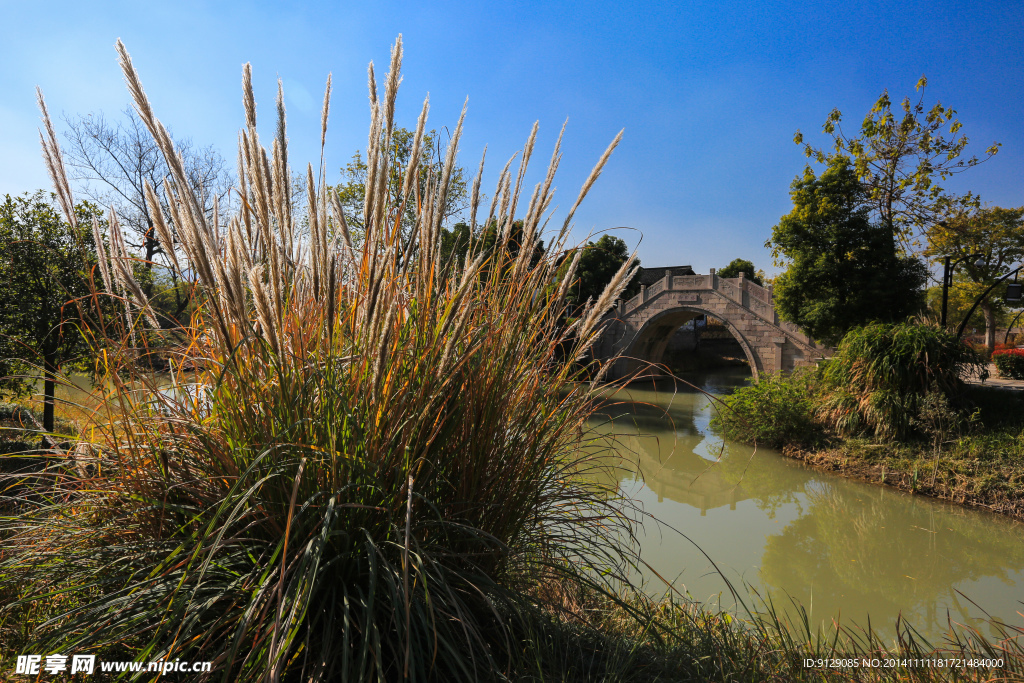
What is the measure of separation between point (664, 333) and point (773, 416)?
11763mm

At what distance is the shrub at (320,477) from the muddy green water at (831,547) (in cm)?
140

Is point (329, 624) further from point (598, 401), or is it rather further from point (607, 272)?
point (607, 272)

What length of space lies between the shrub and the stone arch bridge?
11941 millimetres

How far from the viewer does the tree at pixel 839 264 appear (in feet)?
32.5

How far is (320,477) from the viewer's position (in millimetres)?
1036

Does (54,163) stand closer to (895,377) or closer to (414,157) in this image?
(414,157)

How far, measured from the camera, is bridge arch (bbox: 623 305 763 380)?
613 inches

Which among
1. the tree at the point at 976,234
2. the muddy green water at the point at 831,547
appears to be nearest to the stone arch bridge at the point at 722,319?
the tree at the point at 976,234

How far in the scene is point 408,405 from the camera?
1114mm

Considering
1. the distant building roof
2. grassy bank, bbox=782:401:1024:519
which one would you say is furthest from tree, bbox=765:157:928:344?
the distant building roof

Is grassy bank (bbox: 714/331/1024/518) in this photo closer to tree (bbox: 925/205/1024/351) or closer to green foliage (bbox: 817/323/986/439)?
green foliage (bbox: 817/323/986/439)

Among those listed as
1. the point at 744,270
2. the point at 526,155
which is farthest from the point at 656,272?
the point at 526,155

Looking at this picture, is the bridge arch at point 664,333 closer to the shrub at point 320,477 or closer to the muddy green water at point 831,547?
the muddy green water at point 831,547

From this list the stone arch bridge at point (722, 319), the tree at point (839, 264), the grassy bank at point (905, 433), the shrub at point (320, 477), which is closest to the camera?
the shrub at point (320, 477)
